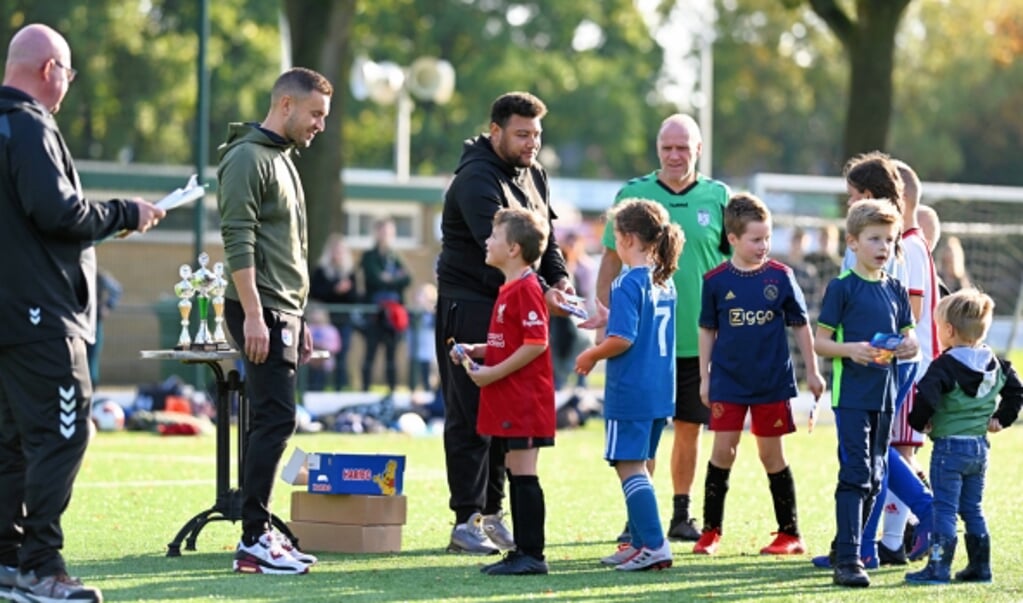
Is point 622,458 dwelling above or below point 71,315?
below

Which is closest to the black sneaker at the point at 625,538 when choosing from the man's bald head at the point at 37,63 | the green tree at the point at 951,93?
the man's bald head at the point at 37,63

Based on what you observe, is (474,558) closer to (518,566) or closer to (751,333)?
(518,566)

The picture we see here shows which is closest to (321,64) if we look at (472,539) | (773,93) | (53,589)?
(472,539)

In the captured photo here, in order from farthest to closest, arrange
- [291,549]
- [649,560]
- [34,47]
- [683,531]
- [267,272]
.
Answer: [683,531] → [291,549] → [649,560] → [267,272] → [34,47]

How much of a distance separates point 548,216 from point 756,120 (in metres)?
64.3

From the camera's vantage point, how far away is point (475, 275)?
9.45 meters

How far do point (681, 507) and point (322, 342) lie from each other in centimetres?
1177

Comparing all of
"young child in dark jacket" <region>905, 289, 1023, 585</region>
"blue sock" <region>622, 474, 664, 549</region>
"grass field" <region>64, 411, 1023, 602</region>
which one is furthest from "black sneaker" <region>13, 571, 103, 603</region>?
"young child in dark jacket" <region>905, 289, 1023, 585</region>

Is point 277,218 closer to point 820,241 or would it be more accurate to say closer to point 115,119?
point 820,241

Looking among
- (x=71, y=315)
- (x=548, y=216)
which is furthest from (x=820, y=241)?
(x=71, y=315)

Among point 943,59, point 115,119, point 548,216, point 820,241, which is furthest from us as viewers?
point 943,59

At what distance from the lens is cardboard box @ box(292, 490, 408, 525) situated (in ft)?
30.4

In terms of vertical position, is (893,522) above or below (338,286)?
below

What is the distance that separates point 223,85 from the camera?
50.2 metres
